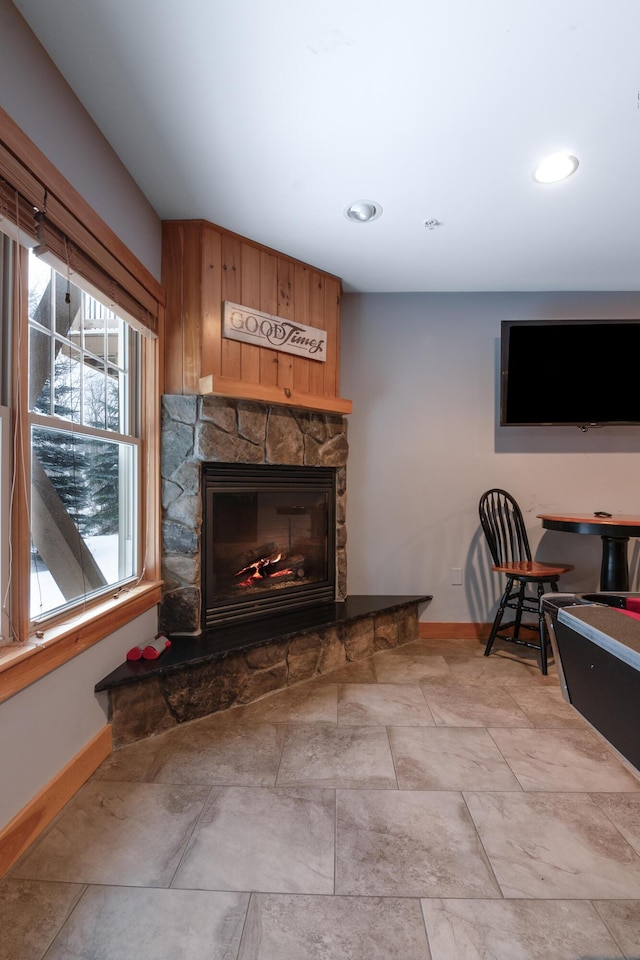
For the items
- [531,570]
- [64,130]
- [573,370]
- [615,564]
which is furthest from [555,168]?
[615,564]

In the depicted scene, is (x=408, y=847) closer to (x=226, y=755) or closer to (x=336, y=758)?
(x=336, y=758)

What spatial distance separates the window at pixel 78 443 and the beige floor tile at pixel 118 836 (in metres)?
0.66

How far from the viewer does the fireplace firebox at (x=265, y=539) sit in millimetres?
2561

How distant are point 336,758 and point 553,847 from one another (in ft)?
2.56

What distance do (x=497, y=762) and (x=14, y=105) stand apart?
276 centimetres

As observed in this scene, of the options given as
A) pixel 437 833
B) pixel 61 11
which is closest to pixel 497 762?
pixel 437 833

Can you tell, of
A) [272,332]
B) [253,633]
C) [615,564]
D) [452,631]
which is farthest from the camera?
[452,631]

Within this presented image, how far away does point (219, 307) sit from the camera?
2.48 metres

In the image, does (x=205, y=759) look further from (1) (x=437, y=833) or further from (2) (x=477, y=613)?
(2) (x=477, y=613)

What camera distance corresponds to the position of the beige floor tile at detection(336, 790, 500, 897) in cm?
126

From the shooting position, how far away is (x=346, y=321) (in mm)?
3385

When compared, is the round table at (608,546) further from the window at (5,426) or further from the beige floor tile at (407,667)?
the window at (5,426)

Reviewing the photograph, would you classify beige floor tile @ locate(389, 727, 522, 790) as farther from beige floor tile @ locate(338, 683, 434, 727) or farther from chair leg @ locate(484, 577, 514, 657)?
chair leg @ locate(484, 577, 514, 657)

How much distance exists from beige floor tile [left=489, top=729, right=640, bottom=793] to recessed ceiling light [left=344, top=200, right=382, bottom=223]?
251 centimetres
